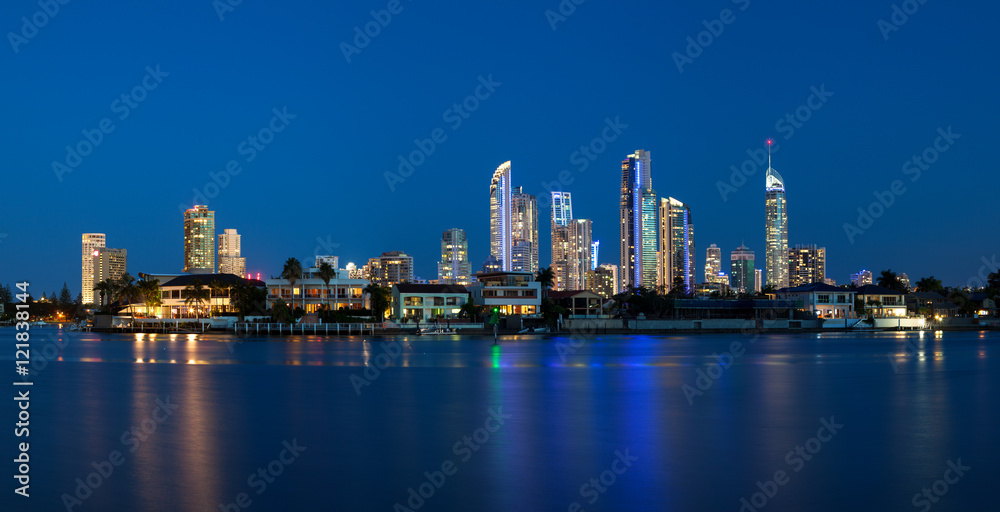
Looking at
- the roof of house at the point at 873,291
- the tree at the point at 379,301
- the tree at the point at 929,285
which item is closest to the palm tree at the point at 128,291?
the tree at the point at 379,301

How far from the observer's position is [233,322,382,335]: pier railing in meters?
110

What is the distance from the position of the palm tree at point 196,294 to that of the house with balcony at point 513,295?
39.1 meters

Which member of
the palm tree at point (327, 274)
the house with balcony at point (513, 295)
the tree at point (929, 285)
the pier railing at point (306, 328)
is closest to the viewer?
the pier railing at point (306, 328)

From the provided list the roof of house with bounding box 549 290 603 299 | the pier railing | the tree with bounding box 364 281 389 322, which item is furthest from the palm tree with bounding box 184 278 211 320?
the roof of house with bounding box 549 290 603 299

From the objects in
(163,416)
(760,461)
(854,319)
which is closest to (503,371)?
(163,416)

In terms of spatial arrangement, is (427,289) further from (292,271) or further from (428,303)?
(292,271)

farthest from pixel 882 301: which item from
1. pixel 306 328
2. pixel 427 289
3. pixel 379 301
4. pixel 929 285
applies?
pixel 306 328

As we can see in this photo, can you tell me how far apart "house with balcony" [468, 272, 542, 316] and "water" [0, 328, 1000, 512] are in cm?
7539

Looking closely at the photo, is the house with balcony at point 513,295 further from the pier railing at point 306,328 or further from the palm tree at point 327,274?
the palm tree at point 327,274

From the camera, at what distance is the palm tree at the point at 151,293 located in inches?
5074

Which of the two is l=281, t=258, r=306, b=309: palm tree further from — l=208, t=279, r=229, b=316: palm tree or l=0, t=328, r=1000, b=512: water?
l=0, t=328, r=1000, b=512: water

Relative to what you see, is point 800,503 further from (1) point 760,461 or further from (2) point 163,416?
(2) point 163,416

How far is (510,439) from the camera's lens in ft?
77.5

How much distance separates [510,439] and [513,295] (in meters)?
100
